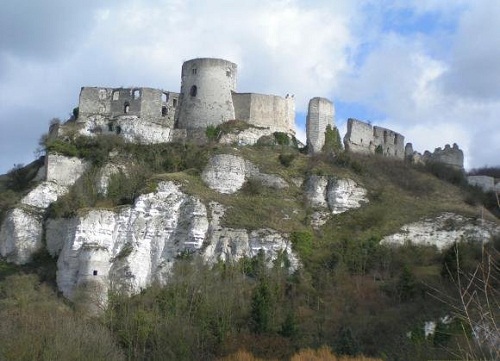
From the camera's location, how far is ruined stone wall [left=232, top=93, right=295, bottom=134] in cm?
5644

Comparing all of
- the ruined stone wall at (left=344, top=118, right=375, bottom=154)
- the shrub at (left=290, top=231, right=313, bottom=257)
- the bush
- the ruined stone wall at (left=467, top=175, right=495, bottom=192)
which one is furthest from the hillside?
the ruined stone wall at (left=467, top=175, right=495, bottom=192)

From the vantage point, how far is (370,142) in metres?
59.1

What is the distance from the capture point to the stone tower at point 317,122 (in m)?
55.7

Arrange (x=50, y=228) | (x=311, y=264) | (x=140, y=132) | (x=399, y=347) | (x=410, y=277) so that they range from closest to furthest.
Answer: (x=399, y=347)
(x=410, y=277)
(x=311, y=264)
(x=50, y=228)
(x=140, y=132)

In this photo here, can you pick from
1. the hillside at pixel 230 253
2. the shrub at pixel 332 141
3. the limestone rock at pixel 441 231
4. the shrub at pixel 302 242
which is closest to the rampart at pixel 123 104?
the hillside at pixel 230 253

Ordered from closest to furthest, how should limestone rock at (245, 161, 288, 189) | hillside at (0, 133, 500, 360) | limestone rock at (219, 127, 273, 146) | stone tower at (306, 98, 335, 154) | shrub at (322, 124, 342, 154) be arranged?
1. hillside at (0, 133, 500, 360)
2. limestone rock at (245, 161, 288, 189)
3. limestone rock at (219, 127, 273, 146)
4. shrub at (322, 124, 342, 154)
5. stone tower at (306, 98, 335, 154)

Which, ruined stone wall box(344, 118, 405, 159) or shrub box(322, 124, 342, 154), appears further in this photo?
ruined stone wall box(344, 118, 405, 159)

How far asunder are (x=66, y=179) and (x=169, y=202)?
7.14 meters

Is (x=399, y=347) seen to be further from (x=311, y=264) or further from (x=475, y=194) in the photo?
(x=475, y=194)

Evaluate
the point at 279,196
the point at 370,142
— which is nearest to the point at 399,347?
the point at 279,196

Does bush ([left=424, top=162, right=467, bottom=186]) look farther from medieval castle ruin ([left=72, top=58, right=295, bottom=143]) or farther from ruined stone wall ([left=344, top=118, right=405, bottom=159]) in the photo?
medieval castle ruin ([left=72, top=58, right=295, bottom=143])

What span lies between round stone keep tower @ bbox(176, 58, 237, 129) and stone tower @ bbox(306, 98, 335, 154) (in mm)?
4885

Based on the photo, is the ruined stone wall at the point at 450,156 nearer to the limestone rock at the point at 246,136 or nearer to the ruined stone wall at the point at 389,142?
the ruined stone wall at the point at 389,142


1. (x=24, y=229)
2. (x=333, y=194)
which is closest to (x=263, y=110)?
(x=333, y=194)
